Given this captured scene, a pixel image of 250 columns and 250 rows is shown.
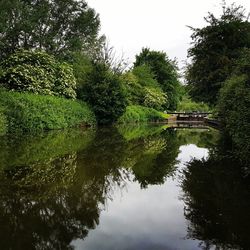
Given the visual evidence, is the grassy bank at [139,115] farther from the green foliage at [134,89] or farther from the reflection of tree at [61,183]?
the reflection of tree at [61,183]

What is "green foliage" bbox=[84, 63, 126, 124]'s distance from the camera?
31391 millimetres

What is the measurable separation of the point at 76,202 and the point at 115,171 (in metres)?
3.09

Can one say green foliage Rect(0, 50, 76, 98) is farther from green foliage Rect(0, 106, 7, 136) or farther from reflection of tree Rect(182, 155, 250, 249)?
reflection of tree Rect(182, 155, 250, 249)

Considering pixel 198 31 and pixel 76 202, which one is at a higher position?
pixel 198 31

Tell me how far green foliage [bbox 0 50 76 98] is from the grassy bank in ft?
26.9

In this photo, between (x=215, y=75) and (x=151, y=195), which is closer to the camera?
(x=151, y=195)

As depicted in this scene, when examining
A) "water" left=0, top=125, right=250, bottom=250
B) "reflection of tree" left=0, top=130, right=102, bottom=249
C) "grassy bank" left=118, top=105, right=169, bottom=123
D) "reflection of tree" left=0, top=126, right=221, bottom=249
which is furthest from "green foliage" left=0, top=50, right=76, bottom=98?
"reflection of tree" left=0, top=130, right=102, bottom=249

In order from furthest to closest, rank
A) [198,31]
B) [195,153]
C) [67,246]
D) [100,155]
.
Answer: [198,31] < [195,153] < [100,155] < [67,246]

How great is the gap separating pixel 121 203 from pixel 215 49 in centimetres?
2192

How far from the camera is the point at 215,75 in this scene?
25.4 metres

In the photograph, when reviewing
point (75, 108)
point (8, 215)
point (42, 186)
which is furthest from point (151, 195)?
point (75, 108)

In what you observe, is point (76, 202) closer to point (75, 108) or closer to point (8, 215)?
point (8, 215)

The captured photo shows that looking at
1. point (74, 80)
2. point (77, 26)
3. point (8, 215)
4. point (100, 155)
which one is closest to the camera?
point (8, 215)


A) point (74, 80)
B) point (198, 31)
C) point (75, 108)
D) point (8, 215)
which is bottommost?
point (8, 215)
